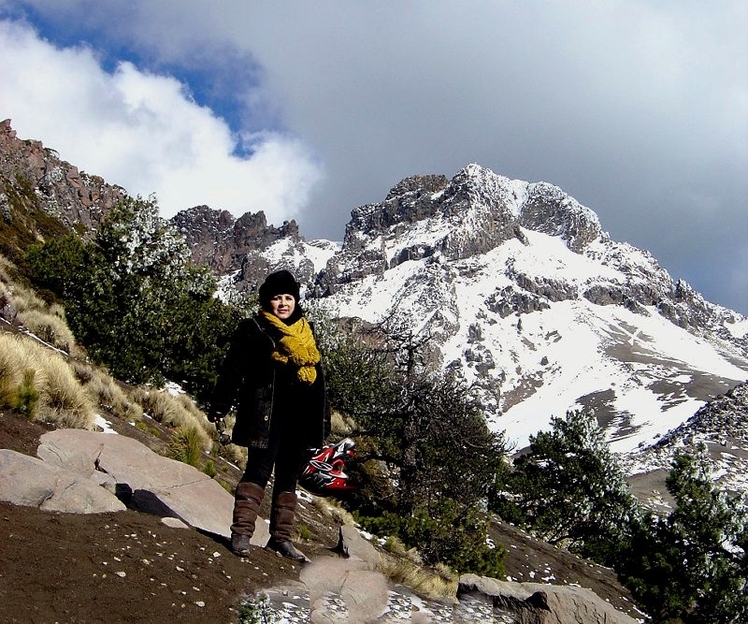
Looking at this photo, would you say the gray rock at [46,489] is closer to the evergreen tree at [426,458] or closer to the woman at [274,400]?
the woman at [274,400]

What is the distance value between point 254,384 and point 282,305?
2.63 ft

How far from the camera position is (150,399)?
13.5 m

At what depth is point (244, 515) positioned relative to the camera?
5617 mm

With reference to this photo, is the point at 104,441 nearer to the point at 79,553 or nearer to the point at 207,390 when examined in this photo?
the point at 79,553

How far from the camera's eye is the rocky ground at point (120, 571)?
3.80 meters

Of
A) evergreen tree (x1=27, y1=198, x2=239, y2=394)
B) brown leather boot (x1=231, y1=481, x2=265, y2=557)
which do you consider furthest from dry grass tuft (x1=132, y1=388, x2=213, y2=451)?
brown leather boot (x1=231, y1=481, x2=265, y2=557)

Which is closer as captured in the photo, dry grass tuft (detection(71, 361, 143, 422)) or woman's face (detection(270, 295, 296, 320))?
woman's face (detection(270, 295, 296, 320))

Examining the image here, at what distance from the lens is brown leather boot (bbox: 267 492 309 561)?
6090 millimetres

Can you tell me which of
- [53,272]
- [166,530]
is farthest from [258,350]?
[53,272]

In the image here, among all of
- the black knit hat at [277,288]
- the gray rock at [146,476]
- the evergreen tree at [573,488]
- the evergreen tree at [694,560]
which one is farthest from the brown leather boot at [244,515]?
the evergreen tree at [573,488]

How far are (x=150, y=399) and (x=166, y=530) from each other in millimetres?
8616

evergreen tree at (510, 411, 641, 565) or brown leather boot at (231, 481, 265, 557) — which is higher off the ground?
evergreen tree at (510, 411, 641, 565)

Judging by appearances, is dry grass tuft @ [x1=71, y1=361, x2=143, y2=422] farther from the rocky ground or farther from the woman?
the woman

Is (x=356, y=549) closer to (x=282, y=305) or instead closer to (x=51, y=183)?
(x=282, y=305)
